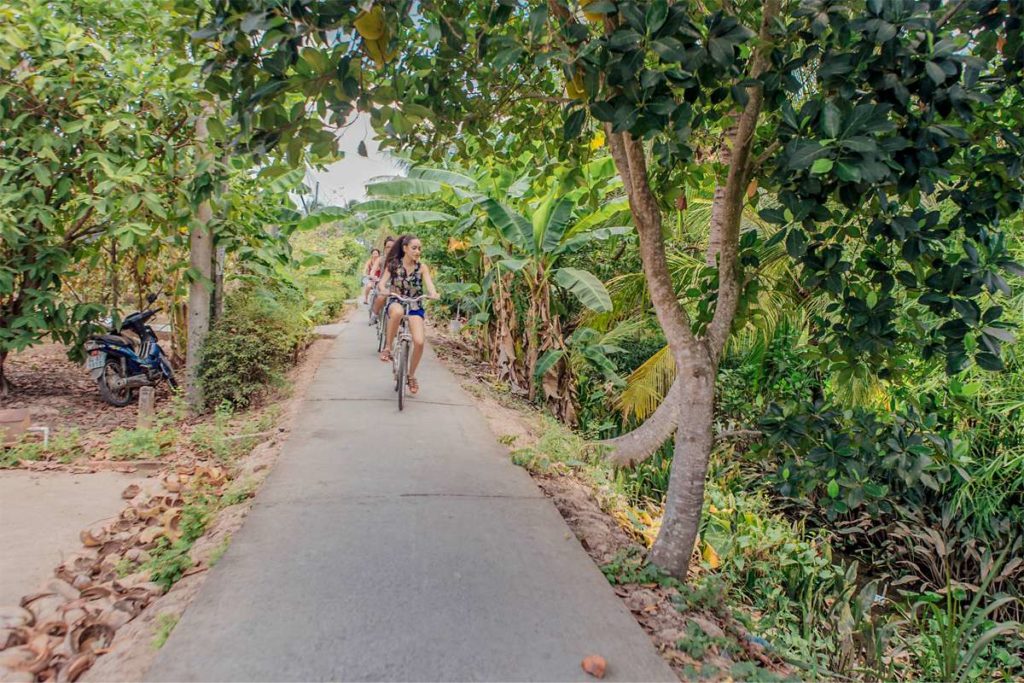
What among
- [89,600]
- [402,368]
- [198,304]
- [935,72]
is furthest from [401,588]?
[198,304]

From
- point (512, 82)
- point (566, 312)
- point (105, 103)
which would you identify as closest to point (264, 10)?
point (512, 82)

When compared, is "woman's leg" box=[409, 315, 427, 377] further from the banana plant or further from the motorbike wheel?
the motorbike wheel

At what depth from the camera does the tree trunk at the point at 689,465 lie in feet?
11.3

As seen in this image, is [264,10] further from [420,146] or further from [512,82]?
[512,82]

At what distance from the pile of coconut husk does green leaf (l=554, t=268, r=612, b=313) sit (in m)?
4.26

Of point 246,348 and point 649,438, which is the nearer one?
point 649,438

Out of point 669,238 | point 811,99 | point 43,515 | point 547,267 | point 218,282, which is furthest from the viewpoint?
point 547,267

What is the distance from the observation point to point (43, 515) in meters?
4.27

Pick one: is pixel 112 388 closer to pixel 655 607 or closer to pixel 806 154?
pixel 655 607

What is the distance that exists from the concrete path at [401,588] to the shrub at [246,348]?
8.47 feet

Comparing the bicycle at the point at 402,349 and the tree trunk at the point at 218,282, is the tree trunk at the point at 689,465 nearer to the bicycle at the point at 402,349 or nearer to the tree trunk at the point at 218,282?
the bicycle at the point at 402,349

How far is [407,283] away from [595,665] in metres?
5.09

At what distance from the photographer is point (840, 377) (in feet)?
10.4

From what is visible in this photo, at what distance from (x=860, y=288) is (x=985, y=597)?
4887mm
